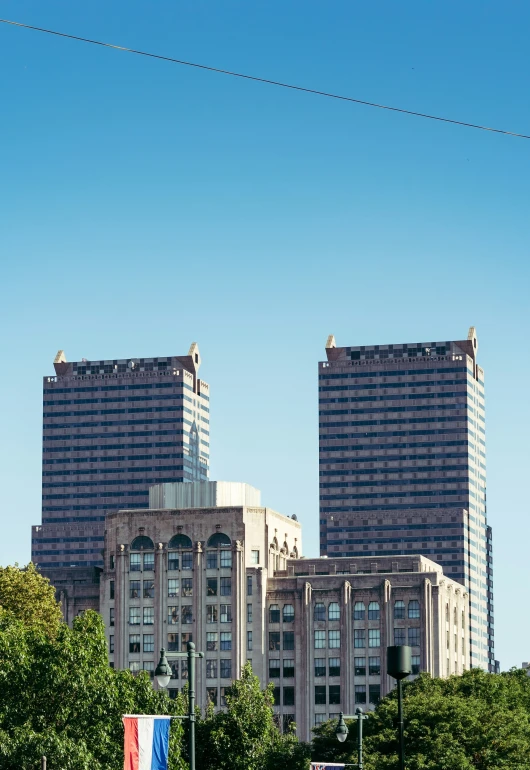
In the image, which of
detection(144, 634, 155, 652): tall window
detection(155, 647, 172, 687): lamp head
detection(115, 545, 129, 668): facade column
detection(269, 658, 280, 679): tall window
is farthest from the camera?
detection(115, 545, 129, 668): facade column

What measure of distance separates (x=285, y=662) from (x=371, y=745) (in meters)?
81.6

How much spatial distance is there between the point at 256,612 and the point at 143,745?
126147 mm

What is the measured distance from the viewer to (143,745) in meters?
61.4

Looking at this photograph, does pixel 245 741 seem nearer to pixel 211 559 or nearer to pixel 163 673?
pixel 163 673

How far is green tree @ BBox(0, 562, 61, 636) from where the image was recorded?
133250 mm

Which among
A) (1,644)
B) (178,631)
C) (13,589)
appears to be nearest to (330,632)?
(178,631)

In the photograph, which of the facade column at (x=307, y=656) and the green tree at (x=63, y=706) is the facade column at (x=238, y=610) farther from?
the green tree at (x=63, y=706)

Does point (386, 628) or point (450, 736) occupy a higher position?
point (386, 628)

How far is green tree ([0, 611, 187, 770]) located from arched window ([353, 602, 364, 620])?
9139cm

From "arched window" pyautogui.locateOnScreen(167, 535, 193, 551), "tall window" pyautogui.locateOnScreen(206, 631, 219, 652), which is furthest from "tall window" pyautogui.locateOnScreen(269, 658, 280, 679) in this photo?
"arched window" pyautogui.locateOnScreen(167, 535, 193, 551)

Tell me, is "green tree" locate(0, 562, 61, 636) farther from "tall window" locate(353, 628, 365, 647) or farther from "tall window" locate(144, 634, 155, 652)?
"tall window" locate(353, 628, 365, 647)

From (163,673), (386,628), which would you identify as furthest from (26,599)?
(163,673)

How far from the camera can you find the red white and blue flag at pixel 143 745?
6116 cm

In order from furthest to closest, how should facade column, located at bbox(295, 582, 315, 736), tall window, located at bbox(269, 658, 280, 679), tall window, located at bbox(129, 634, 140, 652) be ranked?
tall window, located at bbox(129, 634, 140, 652), tall window, located at bbox(269, 658, 280, 679), facade column, located at bbox(295, 582, 315, 736)
